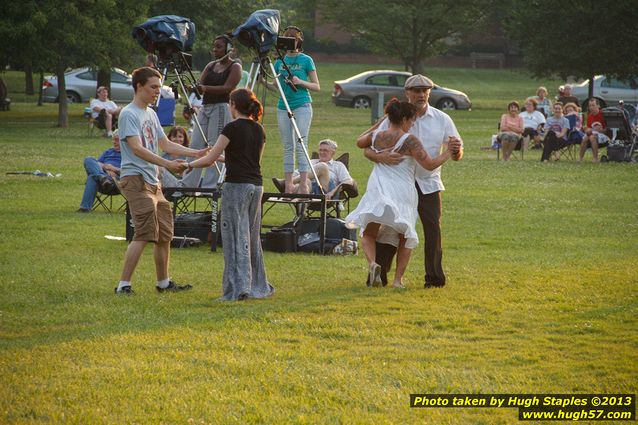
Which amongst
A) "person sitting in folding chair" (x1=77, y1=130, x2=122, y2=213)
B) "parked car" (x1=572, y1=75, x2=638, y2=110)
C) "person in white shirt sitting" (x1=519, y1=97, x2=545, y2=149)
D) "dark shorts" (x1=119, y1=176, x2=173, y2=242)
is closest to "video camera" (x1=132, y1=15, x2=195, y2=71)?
"person sitting in folding chair" (x1=77, y1=130, x2=122, y2=213)

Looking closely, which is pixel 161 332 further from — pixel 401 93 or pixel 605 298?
pixel 401 93

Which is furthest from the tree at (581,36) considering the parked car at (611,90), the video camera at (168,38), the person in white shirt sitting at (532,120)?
the video camera at (168,38)

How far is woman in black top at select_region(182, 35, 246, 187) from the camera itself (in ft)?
43.3

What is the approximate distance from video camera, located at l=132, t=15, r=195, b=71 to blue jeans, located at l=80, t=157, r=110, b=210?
2551 millimetres

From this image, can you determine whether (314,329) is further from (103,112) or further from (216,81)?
(103,112)

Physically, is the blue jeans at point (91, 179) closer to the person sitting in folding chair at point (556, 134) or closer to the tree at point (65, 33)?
the person sitting in folding chair at point (556, 134)

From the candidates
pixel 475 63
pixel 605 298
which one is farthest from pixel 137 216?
pixel 475 63

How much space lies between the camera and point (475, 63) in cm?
7912

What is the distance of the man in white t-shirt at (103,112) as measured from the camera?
105 ft

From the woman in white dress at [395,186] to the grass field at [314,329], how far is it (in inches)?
21.0

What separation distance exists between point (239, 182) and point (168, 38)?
430 cm

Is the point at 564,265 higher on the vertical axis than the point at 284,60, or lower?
lower

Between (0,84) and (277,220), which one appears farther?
(0,84)

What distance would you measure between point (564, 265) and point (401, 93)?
35.7 meters
